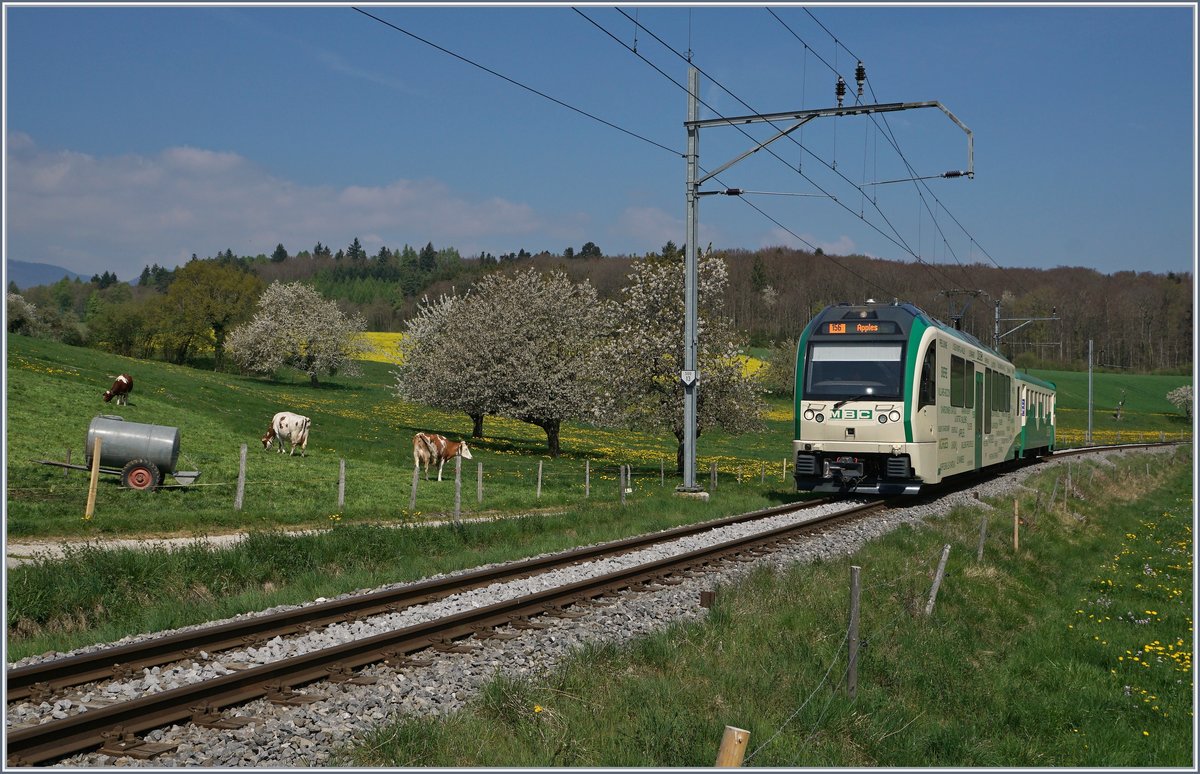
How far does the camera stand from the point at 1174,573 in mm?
18812

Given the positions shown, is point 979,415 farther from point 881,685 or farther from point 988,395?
point 881,685

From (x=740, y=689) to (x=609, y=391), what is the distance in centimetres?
2973

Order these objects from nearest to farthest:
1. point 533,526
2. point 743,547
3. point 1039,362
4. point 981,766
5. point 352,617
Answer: point 981,766
point 352,617
point 743,547
point 533,526
point 1039,362

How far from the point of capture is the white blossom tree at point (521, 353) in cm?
4891

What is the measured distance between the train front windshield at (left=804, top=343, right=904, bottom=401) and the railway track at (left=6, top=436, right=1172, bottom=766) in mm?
8203

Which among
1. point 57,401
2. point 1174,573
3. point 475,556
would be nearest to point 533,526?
point 475,556

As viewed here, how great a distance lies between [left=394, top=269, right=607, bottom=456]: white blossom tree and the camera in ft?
160

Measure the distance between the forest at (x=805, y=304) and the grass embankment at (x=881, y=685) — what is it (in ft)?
215

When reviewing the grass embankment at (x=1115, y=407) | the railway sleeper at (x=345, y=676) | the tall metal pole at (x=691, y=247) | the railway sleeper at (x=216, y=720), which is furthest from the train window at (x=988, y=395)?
the grass embankment at (x=1115, y=407)

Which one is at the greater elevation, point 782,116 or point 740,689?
point 782,116

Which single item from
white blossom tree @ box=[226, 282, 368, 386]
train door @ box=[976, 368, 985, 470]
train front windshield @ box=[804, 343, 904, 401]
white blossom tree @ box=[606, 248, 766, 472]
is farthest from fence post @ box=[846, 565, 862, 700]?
white blossom tree @ box=[226, 282, 368, 386]

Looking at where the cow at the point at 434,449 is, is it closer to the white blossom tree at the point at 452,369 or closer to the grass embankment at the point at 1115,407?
the white blossom tree at the point at 452,369

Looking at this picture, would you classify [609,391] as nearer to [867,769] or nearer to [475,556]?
[475,556]

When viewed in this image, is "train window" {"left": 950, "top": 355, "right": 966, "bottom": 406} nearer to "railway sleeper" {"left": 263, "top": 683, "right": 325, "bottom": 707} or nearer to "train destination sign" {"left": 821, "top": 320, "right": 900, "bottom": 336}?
"train destination sign" {"left": 821, "top": 320, "right": 900, "bottom": 336}
